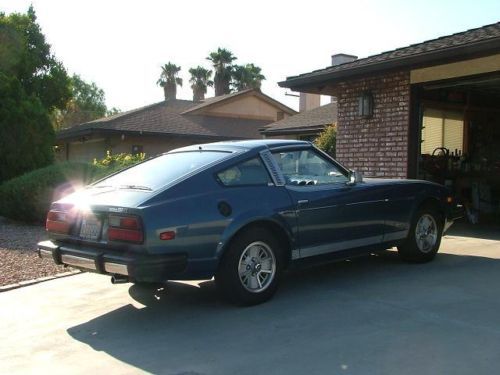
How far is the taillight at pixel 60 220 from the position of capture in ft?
18.1

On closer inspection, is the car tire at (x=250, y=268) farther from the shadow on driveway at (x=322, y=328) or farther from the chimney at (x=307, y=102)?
the chimney at (x=307, y=102)

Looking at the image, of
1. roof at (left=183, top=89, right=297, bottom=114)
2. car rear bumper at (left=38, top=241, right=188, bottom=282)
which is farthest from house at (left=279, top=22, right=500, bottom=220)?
roof at (left=183, top=89, right=297, bottom=114)

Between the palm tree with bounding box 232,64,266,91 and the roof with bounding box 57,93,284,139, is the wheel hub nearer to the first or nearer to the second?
the roof with bounding box 57,93,284,139

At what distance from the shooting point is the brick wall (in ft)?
34.9

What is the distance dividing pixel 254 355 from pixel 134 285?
2694 mm

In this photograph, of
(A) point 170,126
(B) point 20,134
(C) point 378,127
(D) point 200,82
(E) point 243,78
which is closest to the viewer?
(C) point 378,127

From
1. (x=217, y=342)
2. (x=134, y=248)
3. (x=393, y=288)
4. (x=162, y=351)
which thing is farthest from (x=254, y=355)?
(x=393, y=288)

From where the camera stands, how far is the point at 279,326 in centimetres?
490

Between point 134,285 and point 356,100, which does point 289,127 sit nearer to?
point 356,100

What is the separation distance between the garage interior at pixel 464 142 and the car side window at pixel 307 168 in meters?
4.78

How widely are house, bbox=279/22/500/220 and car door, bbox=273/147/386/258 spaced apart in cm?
382

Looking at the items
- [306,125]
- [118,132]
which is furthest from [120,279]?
[118,132]

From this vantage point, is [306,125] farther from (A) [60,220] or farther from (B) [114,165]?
(A) [60,220]

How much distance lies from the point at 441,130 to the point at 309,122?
801 cm
